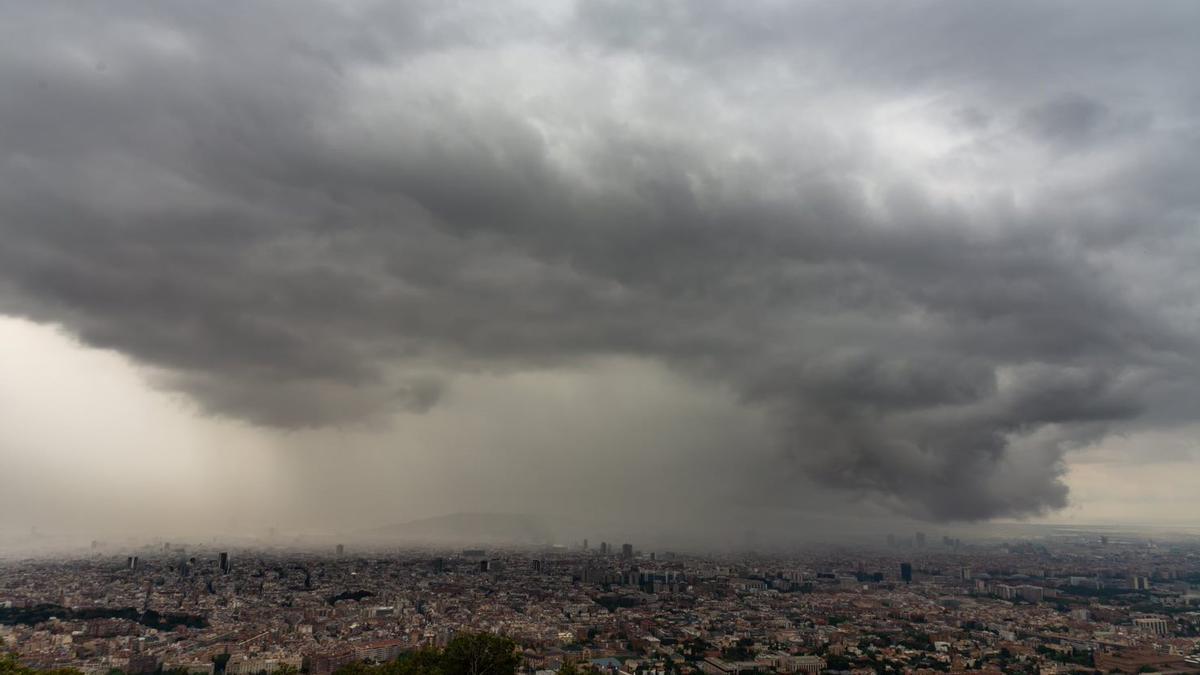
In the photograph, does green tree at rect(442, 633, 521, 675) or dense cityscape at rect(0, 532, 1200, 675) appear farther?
dense cityscape at rect(0, 532, 1200, 675)

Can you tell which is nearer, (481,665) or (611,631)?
(481,665)

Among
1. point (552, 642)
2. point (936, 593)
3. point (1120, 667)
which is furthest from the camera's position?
point (936, 593)

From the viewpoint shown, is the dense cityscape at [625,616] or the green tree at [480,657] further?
the dense cityscape at [625,616]

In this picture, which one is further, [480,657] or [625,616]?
[625,616]

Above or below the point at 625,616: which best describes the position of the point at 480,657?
above

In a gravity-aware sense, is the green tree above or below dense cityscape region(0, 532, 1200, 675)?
above

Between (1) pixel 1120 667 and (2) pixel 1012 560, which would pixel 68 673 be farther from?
(2) pixel 1012 560

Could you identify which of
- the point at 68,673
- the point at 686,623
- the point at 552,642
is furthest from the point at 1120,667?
the point at 68,673

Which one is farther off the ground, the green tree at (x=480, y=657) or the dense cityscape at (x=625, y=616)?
the green tree at (x=480, y=657)
